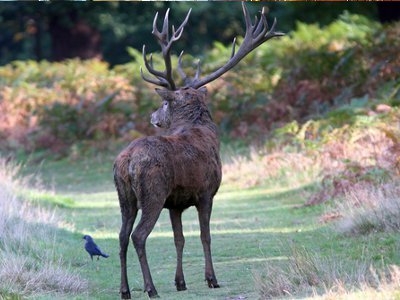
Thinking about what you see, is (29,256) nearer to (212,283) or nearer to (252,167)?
(212,283)

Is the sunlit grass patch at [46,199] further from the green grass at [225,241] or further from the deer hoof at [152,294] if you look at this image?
the deer hoof at [152,294]

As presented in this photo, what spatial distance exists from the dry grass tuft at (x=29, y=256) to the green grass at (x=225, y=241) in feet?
0.81

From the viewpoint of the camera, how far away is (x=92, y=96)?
30344mm

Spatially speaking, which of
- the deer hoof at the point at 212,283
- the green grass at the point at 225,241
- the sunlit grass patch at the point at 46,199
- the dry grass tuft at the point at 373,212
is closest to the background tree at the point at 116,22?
the green grass at the point at 225,241

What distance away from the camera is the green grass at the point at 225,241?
10508 millimetres

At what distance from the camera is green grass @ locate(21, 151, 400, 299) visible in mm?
10508

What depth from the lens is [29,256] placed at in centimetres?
1102

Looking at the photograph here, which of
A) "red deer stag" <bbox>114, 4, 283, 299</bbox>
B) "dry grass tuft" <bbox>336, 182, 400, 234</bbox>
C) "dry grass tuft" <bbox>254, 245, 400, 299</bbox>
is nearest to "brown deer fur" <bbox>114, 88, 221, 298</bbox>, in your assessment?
"red deer stag" <bbox>114, 4, 283, 299</bbox>

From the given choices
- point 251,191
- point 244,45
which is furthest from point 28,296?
point 251,191

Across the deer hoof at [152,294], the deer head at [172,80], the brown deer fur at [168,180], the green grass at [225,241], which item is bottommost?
the deer hoof at [152,294]

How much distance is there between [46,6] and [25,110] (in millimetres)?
13934

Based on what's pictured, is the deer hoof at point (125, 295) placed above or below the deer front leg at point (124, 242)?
below

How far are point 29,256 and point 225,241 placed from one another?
12.0ft

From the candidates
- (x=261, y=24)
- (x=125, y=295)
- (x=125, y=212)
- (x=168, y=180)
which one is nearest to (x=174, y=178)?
(x=168, y=180)
